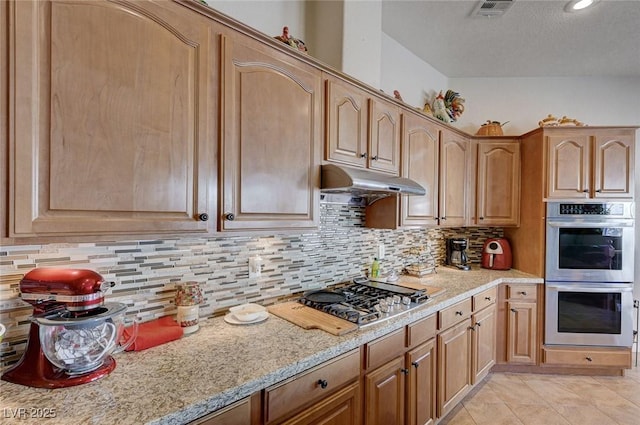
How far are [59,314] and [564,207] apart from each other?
11.3 ft

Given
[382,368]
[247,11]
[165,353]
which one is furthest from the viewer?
[247,11]

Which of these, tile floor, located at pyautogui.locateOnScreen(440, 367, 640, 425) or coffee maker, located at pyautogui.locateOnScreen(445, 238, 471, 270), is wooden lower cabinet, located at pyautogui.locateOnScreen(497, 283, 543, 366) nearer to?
tile floor, located at pyautogui.locateOnScreen(440, 367, 640, 425)

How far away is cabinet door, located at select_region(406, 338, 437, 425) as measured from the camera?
68.6 inches

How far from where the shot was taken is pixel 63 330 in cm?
96

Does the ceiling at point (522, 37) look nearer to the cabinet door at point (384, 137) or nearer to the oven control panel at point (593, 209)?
the cabinet door at point (384, 137)

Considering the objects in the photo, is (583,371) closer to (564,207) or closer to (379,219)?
(564,207)

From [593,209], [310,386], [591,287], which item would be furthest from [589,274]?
[310,386]

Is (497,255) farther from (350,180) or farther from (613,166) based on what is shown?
(350,180)

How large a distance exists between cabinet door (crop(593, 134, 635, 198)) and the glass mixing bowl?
3.55 meters

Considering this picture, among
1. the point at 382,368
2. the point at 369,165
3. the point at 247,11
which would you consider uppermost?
the point at 247,11

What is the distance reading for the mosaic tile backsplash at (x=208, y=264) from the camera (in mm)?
1061

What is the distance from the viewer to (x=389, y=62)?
2.76 m

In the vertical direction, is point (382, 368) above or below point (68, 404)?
below

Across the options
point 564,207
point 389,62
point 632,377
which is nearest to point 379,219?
point 389,62
